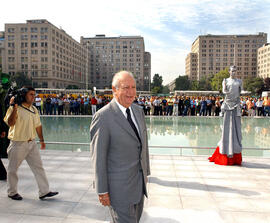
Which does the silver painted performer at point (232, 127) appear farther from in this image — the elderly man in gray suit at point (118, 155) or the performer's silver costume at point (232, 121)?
the elderly man in gray suit at point (118, 155)

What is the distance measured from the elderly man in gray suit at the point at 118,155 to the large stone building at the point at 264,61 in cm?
13987

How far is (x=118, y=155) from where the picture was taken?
2234mm

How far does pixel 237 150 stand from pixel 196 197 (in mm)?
2468

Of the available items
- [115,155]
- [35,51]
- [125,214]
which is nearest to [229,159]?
[125,214]

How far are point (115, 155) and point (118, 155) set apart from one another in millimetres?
29

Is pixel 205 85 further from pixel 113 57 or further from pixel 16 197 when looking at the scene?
pixel 16 197

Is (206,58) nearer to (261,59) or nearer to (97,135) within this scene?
(261,59)

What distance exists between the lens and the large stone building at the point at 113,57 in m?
133

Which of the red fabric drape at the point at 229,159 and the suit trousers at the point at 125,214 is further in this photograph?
the red fabric drape at the point at 229,159

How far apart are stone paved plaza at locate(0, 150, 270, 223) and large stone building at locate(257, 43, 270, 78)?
136396mm

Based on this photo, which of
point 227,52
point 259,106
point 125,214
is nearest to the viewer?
point 125,214

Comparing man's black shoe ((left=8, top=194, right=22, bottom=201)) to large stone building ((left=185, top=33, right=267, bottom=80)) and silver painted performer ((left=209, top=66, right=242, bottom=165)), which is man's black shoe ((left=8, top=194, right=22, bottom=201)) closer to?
silver painted performer ((left=209, top=66, right=242, bottom=165))

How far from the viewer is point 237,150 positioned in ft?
19.7

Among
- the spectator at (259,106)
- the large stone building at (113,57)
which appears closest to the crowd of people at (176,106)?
the spectator at (259,106)
